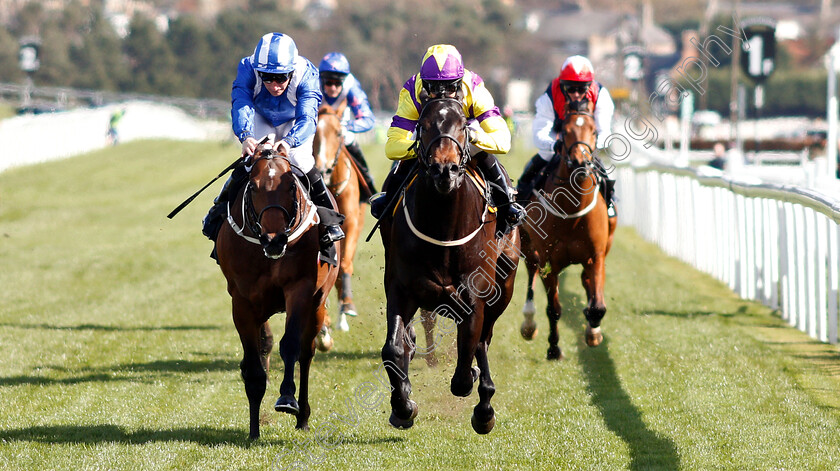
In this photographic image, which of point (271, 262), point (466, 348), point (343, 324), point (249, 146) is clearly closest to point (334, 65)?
point (343, 324)

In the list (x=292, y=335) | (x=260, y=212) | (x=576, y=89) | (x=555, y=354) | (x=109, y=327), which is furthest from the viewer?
(x=109, y=327)

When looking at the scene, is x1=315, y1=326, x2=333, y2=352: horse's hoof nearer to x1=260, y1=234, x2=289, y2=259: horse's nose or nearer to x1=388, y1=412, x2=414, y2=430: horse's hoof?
x1=388, y1=412, x2=414, y2=430: horse's hoof

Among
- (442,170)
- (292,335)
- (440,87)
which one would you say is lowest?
(292,335)

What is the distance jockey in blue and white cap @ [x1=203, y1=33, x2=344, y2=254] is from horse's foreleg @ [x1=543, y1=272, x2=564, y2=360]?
2423 millimetres

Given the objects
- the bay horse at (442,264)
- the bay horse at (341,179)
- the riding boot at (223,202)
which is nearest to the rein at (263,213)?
the riding boot at (223,202)

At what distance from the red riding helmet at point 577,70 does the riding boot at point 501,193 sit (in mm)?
2330

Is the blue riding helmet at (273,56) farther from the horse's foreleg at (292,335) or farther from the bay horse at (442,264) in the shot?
the horse's foreleg at (292,335)

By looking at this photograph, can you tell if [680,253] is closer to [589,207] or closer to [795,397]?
[589,207]

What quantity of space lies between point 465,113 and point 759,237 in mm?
5351

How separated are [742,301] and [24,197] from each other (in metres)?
16.9

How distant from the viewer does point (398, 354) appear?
5.37 meters

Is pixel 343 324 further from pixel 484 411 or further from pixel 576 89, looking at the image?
pixel 484 411

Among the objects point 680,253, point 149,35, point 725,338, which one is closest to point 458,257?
point 725,338

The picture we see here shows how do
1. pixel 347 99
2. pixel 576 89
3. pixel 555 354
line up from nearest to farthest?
pixel 555 354 < pixel 576 89 < pixel 347 99
